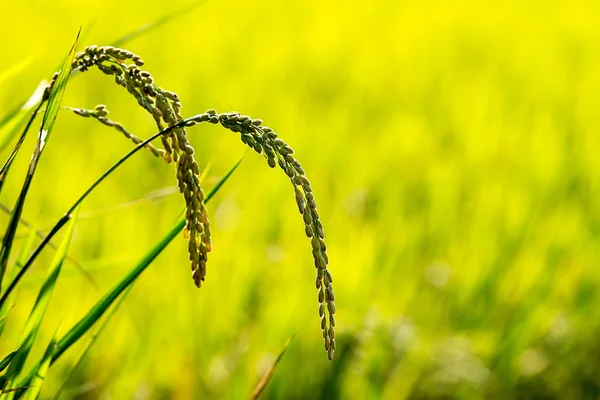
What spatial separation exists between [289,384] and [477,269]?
670 millimetres

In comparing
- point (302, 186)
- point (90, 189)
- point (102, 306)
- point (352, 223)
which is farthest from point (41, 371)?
point (352, 223)

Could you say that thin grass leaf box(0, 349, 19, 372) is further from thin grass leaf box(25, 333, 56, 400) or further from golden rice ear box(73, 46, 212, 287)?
golden rice ear box(73, 46, 212, 287)

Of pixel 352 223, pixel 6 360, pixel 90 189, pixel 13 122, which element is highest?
pixel 352 223

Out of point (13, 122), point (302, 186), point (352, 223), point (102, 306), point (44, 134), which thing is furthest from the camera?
point (352, 223)

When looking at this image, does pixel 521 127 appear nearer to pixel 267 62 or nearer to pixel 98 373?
pixel 267 62

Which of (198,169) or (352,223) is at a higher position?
(352,223)

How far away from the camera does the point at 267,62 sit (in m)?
3.53

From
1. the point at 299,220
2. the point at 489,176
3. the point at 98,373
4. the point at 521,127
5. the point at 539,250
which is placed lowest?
the point at 98,373

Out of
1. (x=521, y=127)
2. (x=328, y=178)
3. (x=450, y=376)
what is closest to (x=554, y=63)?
(x=521, y=127)

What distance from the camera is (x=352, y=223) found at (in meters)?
2.24

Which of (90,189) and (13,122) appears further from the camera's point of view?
(13,122)

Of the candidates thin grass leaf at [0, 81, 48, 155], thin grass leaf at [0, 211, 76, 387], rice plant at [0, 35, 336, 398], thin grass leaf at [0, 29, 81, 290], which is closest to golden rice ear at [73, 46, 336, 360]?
rice plant at [0, 35, 336, 398]

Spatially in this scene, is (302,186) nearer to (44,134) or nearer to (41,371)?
(44,134)

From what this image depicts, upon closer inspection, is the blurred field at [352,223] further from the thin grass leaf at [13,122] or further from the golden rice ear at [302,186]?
the golden rice ear at [302,186]
